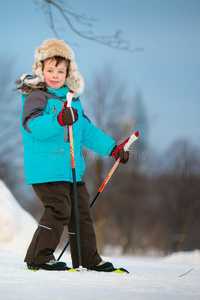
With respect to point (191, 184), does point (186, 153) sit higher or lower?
higher

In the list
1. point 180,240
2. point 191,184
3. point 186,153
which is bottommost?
point 180,240

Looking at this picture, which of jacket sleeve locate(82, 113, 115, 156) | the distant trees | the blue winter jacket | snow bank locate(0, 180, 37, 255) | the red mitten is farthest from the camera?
the distant trees

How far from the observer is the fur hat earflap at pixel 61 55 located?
3404 mm

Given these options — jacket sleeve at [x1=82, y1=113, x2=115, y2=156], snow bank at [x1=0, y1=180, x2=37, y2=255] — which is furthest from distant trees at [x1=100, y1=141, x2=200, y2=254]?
jacket sleeve at [x1=82, y1=113, x2=115, y2=156]

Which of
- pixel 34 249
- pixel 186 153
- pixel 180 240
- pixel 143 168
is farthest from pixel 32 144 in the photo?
pixel 186 153

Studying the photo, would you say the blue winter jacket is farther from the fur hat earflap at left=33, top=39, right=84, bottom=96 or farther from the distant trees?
the distant trees

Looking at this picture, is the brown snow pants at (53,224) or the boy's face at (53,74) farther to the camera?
the boy's face at (53,74)

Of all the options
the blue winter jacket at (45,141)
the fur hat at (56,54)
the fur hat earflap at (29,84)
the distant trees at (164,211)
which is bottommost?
the distant trees at (164,211)

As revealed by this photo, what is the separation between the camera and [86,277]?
265 cm

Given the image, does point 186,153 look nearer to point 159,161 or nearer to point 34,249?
point 159,161

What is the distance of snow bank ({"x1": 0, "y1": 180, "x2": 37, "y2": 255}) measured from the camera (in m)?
5.32

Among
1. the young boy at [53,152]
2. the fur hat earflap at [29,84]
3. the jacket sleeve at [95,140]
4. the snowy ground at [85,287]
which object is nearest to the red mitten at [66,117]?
the young boy at [53,152]

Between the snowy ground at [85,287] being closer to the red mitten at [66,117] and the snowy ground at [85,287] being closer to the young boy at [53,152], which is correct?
the young boy at [53,152]

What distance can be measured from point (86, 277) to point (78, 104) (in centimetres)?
148
